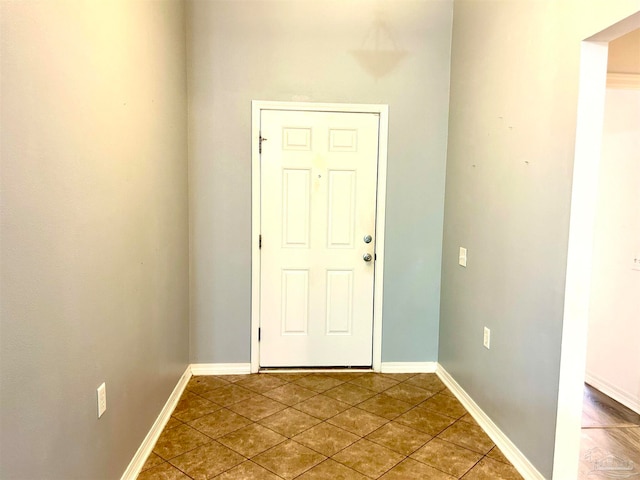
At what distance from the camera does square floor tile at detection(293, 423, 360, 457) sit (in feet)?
6.96

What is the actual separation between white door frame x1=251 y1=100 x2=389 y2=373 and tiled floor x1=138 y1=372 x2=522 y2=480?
0.31 metres

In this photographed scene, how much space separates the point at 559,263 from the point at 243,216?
2.04m

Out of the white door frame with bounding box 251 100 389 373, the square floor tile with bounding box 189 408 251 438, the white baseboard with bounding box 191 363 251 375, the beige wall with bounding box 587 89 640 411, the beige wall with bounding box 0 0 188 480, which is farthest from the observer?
the white baseboard with bounding box 191 363 251 375

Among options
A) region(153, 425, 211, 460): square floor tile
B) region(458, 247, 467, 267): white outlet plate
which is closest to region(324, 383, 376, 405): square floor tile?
region(153, 425, 211, 460): square floor tile

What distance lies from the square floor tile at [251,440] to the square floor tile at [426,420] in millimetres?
744

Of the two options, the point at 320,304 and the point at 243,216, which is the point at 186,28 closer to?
the point at 243,216

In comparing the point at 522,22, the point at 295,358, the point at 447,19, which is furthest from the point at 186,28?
the point at 295,358

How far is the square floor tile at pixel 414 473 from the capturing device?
6.21 feet

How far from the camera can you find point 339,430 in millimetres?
2301

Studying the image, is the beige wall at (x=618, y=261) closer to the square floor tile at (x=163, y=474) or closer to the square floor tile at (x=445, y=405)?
the square floor tile at (x=445, y=405)

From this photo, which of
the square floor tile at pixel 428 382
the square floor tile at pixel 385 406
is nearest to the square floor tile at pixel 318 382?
the square floor tile at pixel 385 406

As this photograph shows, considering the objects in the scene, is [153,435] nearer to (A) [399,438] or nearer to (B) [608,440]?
(A) [399,438]

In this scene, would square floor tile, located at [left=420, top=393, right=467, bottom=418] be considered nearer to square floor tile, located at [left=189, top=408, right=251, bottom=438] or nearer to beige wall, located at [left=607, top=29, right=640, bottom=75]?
square floor tile, located at [left=189, top=408, right=251, bottom=438]

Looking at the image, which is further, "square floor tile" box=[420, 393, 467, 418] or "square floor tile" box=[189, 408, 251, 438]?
"square floor tile" box=[420, 393, 467, 418]
